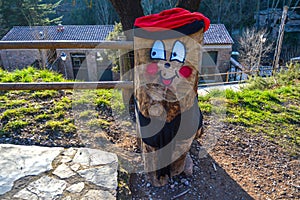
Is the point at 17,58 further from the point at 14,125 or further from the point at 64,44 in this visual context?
the point at 64,44

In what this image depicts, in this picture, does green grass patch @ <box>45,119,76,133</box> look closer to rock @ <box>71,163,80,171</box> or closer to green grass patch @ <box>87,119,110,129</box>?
green grass patch @ <box>87,119,110,129</box>

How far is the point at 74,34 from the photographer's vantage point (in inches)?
637

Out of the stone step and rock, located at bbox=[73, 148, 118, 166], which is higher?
the stone step

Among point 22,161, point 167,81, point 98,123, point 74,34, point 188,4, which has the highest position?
→ point 188,4

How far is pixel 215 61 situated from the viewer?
53.8 ft

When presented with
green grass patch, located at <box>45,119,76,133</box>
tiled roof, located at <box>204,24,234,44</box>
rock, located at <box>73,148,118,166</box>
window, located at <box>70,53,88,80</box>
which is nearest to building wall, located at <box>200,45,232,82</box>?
tiled roof, located at <box>204,24,234,44</box>

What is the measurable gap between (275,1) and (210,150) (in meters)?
24.8

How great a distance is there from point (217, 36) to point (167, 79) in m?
15.4

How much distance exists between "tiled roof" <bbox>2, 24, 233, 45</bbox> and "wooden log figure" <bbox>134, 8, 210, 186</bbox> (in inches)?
556

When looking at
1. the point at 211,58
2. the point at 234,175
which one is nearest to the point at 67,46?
the point at 234,175

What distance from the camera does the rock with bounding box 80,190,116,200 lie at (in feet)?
6.14

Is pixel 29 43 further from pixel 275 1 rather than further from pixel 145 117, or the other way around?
pixel 275 1

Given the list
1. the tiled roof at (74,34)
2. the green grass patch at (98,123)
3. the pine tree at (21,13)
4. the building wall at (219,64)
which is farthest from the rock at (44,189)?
the pine tree at (21,13)

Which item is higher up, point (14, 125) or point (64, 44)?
point (64, 44)
